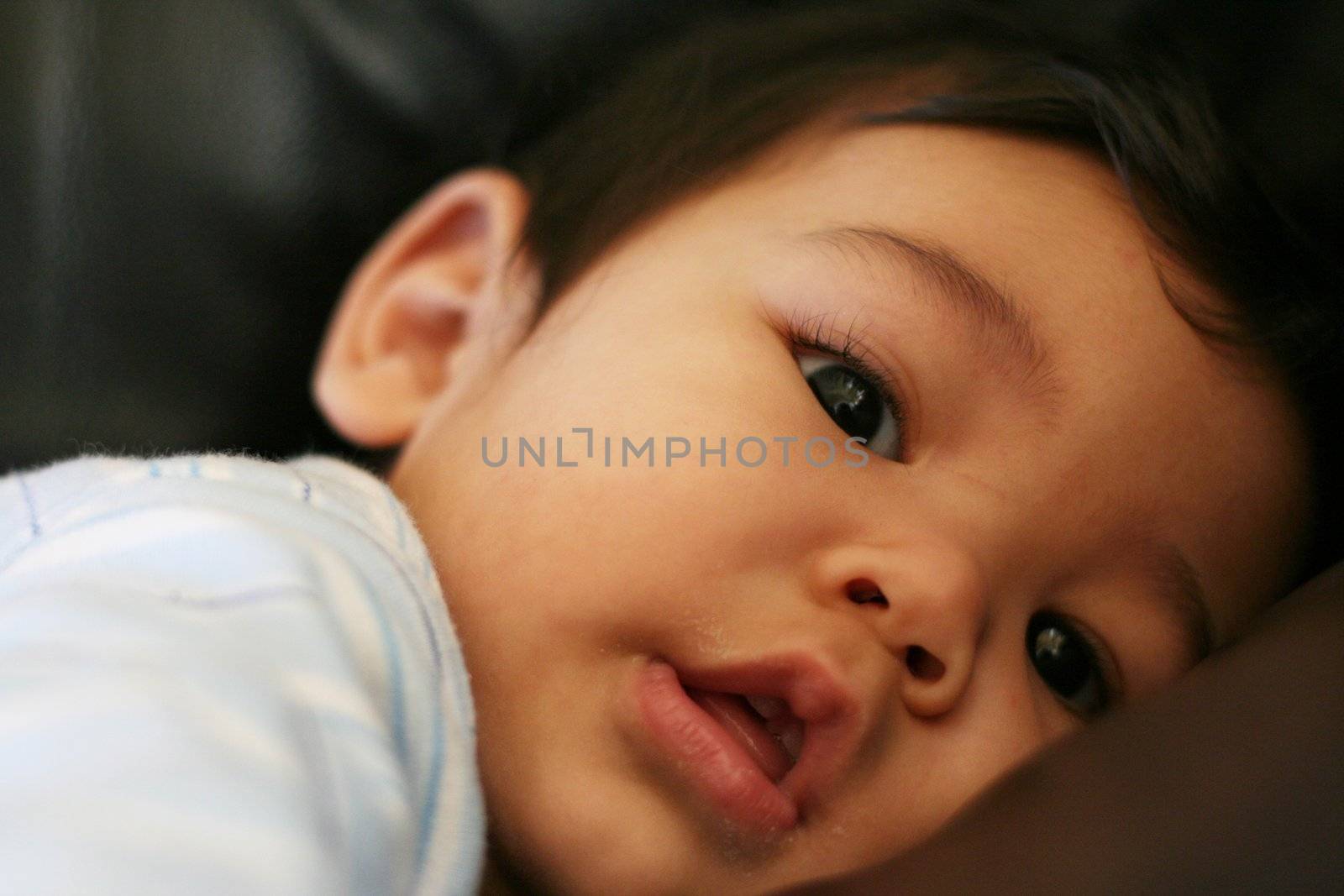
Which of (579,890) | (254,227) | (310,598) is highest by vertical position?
(310,598)

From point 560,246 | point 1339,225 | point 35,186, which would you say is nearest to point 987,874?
point 560,246

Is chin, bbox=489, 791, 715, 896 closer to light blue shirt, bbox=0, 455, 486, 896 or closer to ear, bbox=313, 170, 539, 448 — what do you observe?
light blue shirt, bbox=0, 455, 486, 896

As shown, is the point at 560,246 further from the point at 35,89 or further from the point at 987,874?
the point at 987,874

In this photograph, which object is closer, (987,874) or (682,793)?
(987,874)

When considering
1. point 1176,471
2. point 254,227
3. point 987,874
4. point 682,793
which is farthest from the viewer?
point 254,227

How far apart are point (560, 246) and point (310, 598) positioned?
49cm

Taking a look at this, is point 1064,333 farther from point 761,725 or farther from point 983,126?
point 761,725

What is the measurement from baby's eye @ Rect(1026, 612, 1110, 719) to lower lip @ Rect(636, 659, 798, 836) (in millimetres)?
220

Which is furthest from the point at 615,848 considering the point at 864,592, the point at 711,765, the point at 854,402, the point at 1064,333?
the point at 1064,333

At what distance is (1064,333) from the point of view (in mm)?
710

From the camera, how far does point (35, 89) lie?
3.14 feet

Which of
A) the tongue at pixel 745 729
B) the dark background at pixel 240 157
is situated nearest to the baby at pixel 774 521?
the tongue at pixel 745 729

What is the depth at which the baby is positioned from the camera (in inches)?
20.1

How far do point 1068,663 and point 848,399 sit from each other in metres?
0.24
